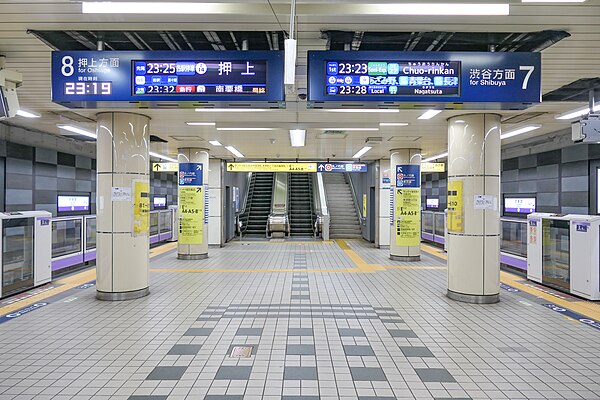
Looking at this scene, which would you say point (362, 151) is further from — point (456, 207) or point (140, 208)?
point (140, 208)

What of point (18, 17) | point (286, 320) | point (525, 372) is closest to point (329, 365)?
point (286, 320)

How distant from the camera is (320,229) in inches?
640

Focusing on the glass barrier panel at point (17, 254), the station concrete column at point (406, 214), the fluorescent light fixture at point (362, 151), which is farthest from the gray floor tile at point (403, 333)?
the fluorescent light fixture at point (362, 151)

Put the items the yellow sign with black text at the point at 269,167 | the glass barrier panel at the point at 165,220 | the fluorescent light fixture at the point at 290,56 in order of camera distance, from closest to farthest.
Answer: the fluorescent light fixture at the point at 290,56 < the yellow sign with black text at the point at 269,167 < the glass barrier panel at the point at 165,220

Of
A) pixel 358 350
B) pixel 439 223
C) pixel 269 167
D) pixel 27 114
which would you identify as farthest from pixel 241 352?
pixel 439 223

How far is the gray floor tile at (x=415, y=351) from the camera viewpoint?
13.2ft

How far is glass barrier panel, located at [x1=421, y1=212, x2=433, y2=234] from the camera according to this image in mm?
14480

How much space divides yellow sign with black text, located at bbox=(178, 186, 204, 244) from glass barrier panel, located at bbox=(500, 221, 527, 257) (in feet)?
25.4

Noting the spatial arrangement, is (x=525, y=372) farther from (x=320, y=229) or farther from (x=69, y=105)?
(x=320, y=229)

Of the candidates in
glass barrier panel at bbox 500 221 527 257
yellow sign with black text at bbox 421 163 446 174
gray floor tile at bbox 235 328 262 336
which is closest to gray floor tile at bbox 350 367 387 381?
gray floor tile at bbox 235 328 262 336

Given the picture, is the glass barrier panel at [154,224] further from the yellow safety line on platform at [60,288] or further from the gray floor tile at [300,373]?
the gray floor tile at [300,373]

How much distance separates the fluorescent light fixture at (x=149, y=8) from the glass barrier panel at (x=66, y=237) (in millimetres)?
6091

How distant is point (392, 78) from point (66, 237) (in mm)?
7936

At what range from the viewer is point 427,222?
48.7 ft
